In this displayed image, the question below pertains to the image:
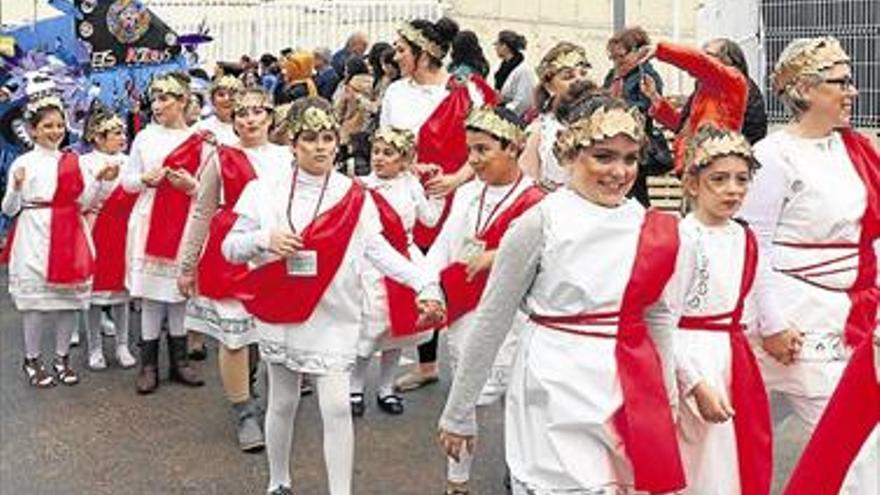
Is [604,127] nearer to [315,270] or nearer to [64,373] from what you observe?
[315,270]

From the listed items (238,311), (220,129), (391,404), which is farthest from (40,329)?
(391,404)

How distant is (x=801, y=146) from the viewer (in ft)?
14.6

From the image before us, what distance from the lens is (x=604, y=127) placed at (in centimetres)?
350

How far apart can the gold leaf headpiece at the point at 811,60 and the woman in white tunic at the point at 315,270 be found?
155 centimetres

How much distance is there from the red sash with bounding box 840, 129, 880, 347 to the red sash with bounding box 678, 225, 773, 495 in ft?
1.62

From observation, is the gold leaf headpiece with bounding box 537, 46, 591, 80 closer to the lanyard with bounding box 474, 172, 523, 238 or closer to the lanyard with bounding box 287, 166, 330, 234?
the lanyard with bounding box 474, 172, 523, 238

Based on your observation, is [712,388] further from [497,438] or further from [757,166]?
[497,438]

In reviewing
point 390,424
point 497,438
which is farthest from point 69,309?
point 497,438

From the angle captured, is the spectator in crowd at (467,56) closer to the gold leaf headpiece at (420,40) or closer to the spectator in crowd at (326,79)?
the gold leaf headpiece at (420,40)

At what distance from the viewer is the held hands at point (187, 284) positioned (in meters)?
5.91

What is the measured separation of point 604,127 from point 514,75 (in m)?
7.05

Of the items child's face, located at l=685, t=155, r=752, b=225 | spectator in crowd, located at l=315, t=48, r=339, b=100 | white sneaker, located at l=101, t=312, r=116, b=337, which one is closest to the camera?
child's face, located at l=685, t=155, r=752, b=225

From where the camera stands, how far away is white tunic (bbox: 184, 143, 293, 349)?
6102 mm

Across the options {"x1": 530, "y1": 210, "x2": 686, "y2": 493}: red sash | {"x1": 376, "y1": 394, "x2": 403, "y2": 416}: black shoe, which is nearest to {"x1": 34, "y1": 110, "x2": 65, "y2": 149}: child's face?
{"x1": 376, "y1": 394, "x2": 403, "y2": 416}: black shoe
